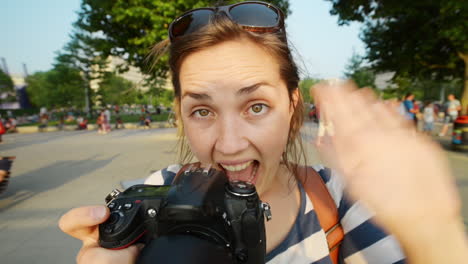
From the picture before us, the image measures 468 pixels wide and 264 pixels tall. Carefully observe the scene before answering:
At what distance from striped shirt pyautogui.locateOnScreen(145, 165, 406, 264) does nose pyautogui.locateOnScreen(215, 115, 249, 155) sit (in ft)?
1.47

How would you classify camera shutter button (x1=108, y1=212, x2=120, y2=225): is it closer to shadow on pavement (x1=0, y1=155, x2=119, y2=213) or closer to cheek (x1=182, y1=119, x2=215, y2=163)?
cheek (x1=182, y1=119, x2=215, y2=163)

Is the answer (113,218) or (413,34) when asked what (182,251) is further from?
(413,34)

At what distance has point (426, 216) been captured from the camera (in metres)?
0.65

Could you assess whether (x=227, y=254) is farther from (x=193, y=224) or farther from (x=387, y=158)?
(x=387, y=158)

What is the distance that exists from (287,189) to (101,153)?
349 inches

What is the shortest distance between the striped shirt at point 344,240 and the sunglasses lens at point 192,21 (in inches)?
41.1

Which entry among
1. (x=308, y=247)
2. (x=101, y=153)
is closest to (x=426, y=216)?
(x=308, y=247)

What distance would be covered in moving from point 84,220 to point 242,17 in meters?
1.13

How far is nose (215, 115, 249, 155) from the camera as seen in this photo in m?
1.20

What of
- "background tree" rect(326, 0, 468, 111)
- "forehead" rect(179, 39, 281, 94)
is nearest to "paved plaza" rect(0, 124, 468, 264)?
"forehead" rect(179, 39, 281, 94)

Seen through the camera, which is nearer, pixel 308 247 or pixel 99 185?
pixel 308 247

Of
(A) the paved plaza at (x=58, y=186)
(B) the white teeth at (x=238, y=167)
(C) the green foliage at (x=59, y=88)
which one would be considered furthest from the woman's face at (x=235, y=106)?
(C) the green foliage at (x=59, y=88)

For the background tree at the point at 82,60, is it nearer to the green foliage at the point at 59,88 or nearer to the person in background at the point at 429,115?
the green foliage at the point at 59,88

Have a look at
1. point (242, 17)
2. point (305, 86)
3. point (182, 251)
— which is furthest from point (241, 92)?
A: point (305, 86)
